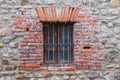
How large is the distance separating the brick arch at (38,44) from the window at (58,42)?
13 centimetres

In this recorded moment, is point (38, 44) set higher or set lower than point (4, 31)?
lower

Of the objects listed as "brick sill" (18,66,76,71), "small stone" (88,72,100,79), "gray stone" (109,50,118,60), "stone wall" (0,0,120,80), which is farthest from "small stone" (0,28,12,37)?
"gray stone" (109,50,118,60)

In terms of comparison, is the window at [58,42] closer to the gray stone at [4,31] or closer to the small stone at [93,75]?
the small stone at [93,75]

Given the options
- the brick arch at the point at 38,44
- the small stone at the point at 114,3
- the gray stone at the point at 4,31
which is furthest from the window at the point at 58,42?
the small stone at the point at 114,3

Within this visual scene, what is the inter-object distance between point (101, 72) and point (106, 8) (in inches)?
42.6

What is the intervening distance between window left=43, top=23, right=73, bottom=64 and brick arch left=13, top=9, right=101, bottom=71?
132mm

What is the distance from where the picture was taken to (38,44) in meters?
4.50

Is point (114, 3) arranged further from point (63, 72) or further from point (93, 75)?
point (63, 72)

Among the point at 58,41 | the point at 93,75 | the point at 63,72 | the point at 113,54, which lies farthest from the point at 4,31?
the point at 113,54

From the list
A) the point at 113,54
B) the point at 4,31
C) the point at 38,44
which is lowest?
the point at 113,54

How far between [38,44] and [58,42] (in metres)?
0.36

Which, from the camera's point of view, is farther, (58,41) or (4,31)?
(58,41)

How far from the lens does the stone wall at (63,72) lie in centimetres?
447

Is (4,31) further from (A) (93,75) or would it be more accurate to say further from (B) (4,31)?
(A) (93,75)
